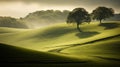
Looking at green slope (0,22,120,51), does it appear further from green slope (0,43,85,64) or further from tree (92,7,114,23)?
green slope (0,43,85,64)

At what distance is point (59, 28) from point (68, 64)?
7590 cm

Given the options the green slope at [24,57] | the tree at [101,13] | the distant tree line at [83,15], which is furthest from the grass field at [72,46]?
the tree at [101,13]

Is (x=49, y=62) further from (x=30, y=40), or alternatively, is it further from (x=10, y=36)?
(x=10, y=36)

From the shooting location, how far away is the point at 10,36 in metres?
121

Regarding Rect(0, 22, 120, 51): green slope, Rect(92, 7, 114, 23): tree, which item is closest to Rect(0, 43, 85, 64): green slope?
Rect(0, 22, 120, 51): green slope

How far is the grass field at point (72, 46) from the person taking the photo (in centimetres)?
3959

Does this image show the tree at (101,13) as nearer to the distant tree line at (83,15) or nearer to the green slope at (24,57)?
the distant tree line at (83,15)

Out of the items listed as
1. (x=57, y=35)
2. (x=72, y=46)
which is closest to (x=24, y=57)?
(x=72, y=46)

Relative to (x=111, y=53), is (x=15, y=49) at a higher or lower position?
higher

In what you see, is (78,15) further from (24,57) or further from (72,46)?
(24,57)

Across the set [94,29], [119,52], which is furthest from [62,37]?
[119,52]

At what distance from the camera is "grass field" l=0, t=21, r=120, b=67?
3959cm

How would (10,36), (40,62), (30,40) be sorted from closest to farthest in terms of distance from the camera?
(40,62), (30,40), (10,36)

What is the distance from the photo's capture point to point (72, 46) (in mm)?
69562
